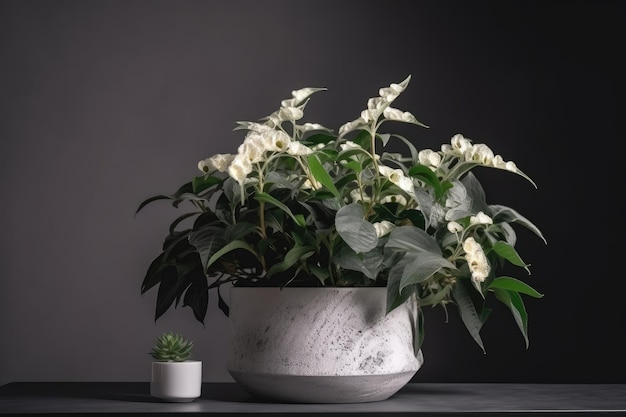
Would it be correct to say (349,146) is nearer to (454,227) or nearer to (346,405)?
(454,227)

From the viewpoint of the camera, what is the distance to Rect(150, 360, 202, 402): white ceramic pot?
1416 mm

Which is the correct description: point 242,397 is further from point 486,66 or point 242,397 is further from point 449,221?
point 486,66

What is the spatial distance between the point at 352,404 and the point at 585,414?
332 millimetres

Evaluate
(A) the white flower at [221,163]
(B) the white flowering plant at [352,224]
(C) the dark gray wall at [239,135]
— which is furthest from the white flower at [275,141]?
(C) the dark gray wall at [239,135]

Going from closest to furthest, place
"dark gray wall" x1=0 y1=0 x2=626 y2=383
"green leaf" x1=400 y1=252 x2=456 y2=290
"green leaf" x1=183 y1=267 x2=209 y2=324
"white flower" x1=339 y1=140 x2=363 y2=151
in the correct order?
"green leaf" x1=400 y1=252 x2=456 y2=290, "white flower" x1=339 y1=140 x2=363 y2=151, "green leaf" x1=183 y1=267 x2=209 y2=324, "dark gray wall" x1=0 y1=0 x2=626 y2=383

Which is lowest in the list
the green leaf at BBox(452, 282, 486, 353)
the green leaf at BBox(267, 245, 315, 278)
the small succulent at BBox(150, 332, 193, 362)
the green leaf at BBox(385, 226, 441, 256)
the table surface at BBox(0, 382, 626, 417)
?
the table surface at BBox(0, 382, 626, 417)

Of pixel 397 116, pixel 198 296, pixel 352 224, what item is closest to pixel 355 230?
pixel 352 224

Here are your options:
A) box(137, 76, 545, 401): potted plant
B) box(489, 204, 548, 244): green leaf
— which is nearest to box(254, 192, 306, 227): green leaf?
A: box(137, 76, 545, 401): potted plant

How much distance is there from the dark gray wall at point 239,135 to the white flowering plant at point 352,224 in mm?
815

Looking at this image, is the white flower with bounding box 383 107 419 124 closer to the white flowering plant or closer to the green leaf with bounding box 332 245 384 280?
the white flowering plant

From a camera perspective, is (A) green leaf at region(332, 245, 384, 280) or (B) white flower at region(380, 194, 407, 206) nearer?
(A) green leaf at region(332, 245, 384, 280)

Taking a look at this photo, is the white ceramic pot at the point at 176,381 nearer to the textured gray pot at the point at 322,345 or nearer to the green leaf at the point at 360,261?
the textured gray pot at the point at 322,345

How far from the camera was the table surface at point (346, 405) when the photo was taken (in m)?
1.31

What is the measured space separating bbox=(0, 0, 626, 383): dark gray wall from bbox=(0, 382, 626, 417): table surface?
1.85 feet
